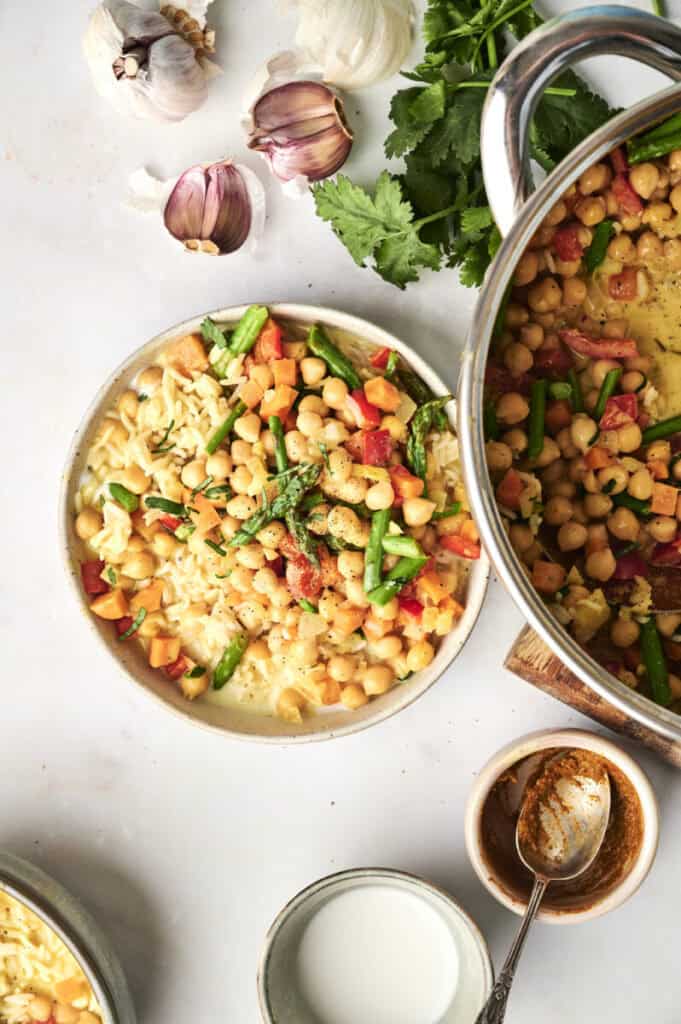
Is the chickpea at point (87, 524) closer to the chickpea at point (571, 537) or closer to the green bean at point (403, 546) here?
the green bean at point (403, 546)

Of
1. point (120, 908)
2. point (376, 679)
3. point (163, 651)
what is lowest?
point (120, 908)

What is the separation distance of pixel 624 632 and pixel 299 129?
3.85 feet

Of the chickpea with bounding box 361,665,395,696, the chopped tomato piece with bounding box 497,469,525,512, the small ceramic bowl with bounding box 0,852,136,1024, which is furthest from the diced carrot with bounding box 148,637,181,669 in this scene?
the chopped tomato piece with bounding box 497,469,525,512

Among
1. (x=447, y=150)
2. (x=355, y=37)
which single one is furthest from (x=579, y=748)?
Result: (x=355, y=37)

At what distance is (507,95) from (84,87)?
3.82ft

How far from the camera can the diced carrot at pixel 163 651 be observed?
2.03 meters

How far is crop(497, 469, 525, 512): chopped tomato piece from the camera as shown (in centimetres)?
177

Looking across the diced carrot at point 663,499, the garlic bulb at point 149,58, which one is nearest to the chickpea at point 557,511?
the diced carrot at point 663,499

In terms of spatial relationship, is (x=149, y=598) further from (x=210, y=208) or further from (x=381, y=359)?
(x=210, y=208)

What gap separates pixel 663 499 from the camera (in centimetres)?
186

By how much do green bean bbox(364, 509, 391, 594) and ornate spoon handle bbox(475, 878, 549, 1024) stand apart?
2.24ft

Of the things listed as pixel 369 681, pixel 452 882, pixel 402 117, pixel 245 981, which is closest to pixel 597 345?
pixel 402 117

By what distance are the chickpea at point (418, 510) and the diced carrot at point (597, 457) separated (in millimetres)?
309

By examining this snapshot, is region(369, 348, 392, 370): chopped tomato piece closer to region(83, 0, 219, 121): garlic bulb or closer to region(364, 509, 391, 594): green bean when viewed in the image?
region(364, 509, 391, 594): green bean
